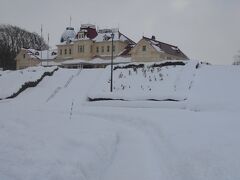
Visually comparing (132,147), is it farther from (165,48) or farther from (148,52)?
(165,48)

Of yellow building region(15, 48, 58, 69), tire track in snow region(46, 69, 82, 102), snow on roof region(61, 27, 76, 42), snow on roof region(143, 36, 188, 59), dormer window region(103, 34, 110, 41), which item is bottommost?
tire track in snow region(46, 69, 82, 102)

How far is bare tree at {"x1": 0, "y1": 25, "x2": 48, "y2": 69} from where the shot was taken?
270ft

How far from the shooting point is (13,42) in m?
93.8

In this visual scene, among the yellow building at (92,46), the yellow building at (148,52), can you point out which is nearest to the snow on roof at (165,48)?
the yellow building at (148,52)

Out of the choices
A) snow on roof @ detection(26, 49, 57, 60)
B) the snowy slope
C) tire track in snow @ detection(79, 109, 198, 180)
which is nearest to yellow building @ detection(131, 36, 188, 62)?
the snowy slope

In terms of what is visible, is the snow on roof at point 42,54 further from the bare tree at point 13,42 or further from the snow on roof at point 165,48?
the snow on roof at point 165,48

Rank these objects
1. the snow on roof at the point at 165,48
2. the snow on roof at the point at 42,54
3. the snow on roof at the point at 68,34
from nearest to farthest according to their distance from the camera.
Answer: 1. the snow on roof at the point at 165,48
2. the snow on roof at the point at 42,54
3. the snow on roof at the point at 68,34

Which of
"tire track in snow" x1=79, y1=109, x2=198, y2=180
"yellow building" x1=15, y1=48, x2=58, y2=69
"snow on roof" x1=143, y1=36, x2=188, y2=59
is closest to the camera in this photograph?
"tire track in snow" x1=79, y1=109, x2=198, y2=180

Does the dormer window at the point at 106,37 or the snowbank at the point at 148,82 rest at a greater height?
the dormer window at the point at 106,37

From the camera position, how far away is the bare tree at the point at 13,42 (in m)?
82.3

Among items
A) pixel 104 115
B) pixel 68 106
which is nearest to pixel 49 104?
pixel 68 106

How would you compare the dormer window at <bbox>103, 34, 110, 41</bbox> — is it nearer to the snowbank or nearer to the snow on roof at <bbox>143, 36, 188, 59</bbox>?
the snow on roof at <bbox>143, 36, 188, 59</bbox>

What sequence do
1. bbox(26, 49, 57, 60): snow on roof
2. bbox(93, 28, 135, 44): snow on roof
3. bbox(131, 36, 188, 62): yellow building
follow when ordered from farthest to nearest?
1. bbox(26, 49, 57, 60): snow on roof
2. bbox(93, 28, 135, 44): snow on roof
3. bbox(131, 36, 188, 62): yellow building

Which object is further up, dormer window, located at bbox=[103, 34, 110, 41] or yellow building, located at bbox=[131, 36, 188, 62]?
dormer window, located at bbox=[103, 34, 110, 41]
